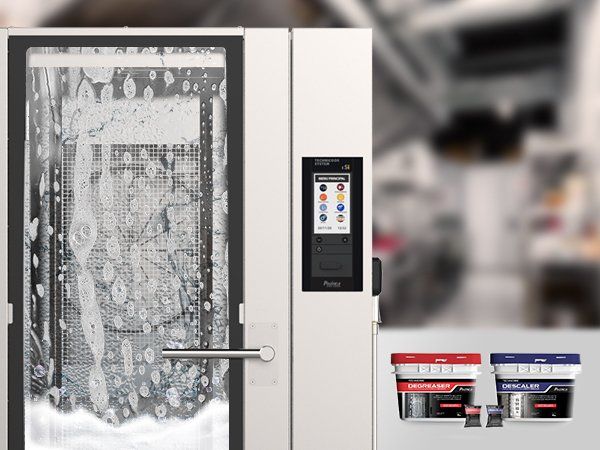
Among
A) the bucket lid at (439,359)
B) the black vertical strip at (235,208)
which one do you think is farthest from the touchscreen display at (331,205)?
the bucket lid at (439,359)

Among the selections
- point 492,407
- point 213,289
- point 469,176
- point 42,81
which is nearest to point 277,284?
point 213,289

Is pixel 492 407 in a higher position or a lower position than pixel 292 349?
lower

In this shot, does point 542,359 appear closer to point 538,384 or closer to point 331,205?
point 538,384

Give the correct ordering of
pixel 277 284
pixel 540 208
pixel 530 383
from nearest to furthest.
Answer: pixel 277 284, pixel 530 383, pixel 540 208

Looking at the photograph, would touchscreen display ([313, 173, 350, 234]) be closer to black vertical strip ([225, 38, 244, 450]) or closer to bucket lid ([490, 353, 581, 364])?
black vertical strip ([225, 38, 244, 450])

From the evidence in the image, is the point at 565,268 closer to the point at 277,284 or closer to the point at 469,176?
the point at 469,176

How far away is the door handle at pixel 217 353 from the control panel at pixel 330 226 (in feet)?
0.62

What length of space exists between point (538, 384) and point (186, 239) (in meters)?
1.20

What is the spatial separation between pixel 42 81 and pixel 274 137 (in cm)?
58

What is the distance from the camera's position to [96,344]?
5.73 ft

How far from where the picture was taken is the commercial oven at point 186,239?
172 cm

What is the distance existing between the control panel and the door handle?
190mm

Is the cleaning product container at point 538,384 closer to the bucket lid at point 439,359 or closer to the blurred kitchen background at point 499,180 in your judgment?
the bucket lid at point 439,359

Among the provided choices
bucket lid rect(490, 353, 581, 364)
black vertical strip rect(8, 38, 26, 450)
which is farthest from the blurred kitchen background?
black vertical strip rect(8, 38, 26, 450)
